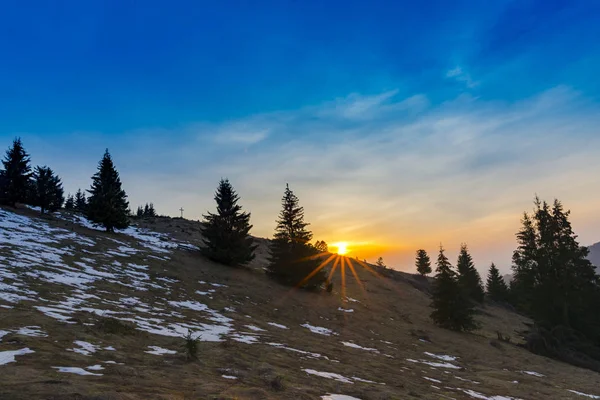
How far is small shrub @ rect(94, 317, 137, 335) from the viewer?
10352 millimetres

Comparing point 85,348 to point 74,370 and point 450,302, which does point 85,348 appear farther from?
point 450,302

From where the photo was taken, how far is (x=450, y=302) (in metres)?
30.9

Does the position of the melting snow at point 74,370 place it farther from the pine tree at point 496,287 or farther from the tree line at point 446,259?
the pine tree at point 496,287

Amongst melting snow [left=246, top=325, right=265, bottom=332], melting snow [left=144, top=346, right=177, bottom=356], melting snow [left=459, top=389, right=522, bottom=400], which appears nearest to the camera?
melting snow [left=144, top=346, right=177, bottom=356]

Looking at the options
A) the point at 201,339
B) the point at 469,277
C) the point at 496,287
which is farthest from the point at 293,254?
the point at 496,287

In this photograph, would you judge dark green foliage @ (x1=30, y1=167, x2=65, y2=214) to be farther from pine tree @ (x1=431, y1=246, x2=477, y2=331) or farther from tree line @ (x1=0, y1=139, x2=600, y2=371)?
pine tree @ (x1=431, y1=246, x2=477, y2=331)

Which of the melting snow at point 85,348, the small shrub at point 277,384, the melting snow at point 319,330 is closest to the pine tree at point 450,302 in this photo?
the melting snow at point 319,330


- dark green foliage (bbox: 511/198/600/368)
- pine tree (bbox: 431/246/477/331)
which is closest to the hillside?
pine tree (bbox: 431/246/477/331)

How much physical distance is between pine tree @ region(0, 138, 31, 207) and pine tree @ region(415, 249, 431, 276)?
6609 cm

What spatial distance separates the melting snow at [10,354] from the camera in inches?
261

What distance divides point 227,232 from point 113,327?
79.5ft

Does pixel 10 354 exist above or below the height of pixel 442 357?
above

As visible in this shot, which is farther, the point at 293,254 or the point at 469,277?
the point at 469,277

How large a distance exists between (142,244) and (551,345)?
36.2 m
